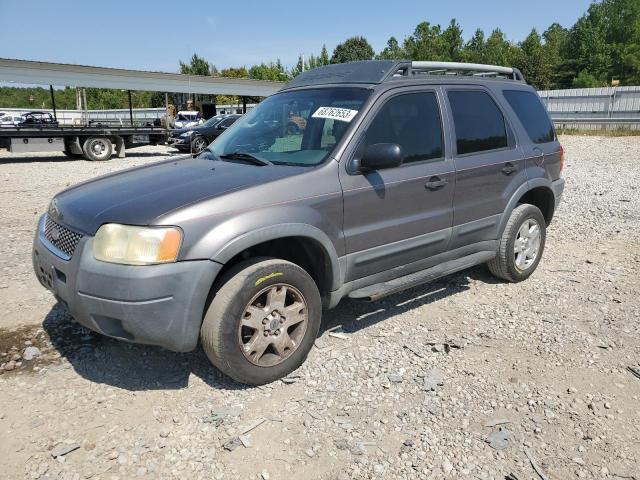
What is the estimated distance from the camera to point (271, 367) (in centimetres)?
322

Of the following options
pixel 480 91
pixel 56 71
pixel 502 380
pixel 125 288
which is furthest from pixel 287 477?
pixel 56 71

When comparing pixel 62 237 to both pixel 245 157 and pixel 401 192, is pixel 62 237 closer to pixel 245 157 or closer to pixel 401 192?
pixel 245 157

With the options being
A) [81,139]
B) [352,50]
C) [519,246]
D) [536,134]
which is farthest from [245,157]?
[352,50]

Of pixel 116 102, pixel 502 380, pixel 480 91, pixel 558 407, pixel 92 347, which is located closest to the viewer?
pixel 558 407

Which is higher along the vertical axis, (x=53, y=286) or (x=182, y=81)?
(x=182, y=81)

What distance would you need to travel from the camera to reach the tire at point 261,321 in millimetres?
2979

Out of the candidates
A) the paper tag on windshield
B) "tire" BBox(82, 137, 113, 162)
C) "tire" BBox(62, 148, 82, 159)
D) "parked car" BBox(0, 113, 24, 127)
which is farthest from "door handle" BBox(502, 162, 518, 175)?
"parked car" BBox(0, 113, 24, 127)

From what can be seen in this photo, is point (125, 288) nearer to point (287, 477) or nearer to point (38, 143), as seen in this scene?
point (287, 477)

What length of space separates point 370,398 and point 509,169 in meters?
2.62

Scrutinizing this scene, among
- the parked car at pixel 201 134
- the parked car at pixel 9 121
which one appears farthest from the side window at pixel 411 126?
the parked car at pixel 9 121

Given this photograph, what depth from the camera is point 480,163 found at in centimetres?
432

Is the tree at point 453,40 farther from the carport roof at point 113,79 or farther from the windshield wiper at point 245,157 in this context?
the windshield wiper at point 245,157

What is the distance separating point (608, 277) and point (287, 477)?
431cm

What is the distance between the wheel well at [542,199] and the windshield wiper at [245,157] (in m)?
2.94
